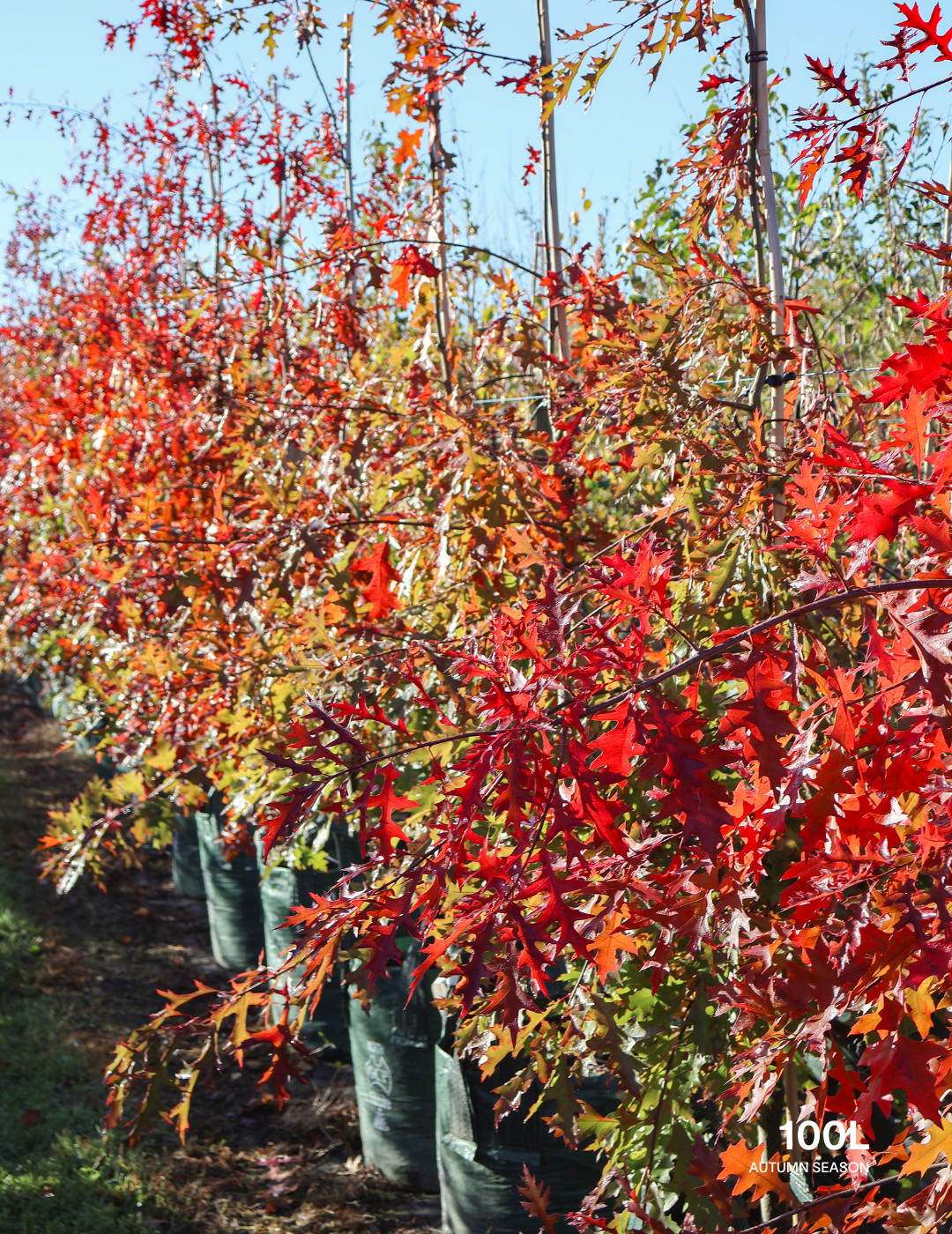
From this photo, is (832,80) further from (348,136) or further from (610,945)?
(348,136)

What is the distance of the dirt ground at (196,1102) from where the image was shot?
9.84 feet

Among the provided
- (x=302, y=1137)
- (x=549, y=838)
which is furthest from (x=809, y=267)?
(x=302, y=1137)

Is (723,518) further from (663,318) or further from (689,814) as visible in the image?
(689,814)

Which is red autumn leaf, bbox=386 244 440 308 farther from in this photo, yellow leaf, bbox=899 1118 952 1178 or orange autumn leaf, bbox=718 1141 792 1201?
yellow leaf, bbox=899 1118 952 1178

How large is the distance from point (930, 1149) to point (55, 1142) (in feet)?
10.6

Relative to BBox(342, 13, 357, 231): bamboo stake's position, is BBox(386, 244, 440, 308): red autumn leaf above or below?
below

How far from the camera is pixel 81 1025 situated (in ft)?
13.6

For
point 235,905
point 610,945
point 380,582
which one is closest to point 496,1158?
point 380,582

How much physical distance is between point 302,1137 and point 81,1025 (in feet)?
4.15

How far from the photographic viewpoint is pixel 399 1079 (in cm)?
299

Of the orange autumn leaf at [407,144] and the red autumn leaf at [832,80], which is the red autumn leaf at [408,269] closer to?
the orange autumn leaf at [407,144]

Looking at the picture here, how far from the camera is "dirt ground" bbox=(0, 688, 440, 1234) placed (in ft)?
9.84

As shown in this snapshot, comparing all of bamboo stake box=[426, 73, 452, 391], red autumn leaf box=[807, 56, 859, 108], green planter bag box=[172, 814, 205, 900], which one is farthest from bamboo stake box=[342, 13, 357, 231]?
green planter bag box=[172, 814, 205, 900]

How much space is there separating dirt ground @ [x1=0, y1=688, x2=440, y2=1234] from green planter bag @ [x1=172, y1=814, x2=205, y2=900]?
10 centimetres
